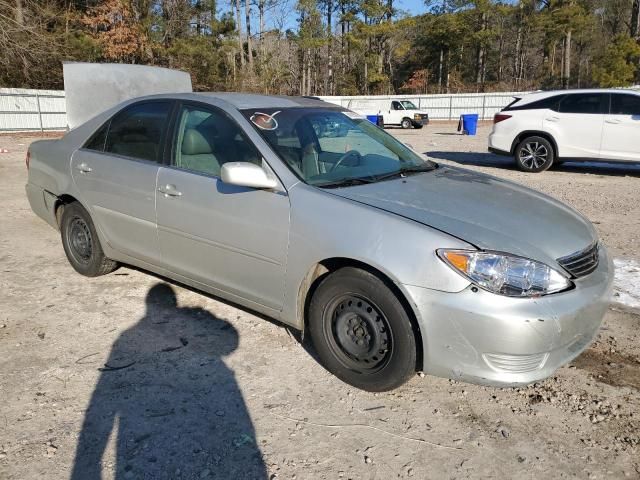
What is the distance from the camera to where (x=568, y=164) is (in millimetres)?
12359

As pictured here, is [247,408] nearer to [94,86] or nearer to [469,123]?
[94,86]

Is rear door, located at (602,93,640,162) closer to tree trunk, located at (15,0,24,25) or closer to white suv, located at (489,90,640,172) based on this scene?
white suv, located at (489,90,640,172)

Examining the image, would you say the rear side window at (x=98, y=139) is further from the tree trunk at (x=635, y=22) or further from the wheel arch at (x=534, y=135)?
the tree trunk at (x=635, y=22)

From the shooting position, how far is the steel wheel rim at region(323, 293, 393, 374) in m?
2.86

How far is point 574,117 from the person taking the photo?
10320mm

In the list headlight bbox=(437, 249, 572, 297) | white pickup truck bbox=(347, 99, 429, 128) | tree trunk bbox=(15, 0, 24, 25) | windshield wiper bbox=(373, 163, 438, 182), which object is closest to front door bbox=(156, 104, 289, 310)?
windshield wiper bbox=(373, 163, 438, 182)

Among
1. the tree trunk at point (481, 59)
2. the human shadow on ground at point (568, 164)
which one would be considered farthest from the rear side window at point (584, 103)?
the tree trunk at point (481, 59)

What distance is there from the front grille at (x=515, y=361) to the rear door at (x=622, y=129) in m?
8.97

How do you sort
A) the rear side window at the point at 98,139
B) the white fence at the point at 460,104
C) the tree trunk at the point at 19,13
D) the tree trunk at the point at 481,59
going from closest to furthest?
the rear side window at the point at 98,139
the tree trunk at the point at 19,13
the white fence at the point at 460,104
the tree trunk at the point at 481,59

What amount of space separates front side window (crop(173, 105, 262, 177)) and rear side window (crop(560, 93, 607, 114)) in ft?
29.4

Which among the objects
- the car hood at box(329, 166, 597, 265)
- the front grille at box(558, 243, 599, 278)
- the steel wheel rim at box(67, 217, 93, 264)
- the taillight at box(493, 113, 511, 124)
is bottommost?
the steel wheel rim at box(67, 217, 93, 264)

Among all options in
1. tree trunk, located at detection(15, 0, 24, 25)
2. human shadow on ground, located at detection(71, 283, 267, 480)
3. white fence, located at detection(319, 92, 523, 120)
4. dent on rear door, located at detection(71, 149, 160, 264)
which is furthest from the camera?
white fence, located at detection(319, 92, 523, 120)

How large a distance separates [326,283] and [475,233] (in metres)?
0.86

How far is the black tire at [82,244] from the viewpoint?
178 inches
